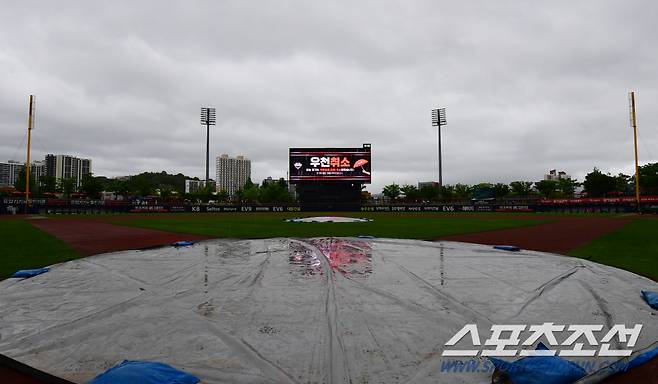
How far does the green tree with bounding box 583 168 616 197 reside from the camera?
286 ft

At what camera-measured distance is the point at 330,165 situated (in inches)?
2392

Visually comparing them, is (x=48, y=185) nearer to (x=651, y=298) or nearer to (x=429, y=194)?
(x=429, y=194)

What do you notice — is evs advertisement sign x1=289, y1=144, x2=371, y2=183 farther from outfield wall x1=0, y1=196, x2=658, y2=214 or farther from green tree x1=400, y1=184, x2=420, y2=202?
green tree x1=400, y1=184, x2=420, y2=202

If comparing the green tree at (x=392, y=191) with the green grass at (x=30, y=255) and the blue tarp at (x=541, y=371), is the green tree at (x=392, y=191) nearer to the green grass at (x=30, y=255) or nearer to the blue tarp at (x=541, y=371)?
the green grass at (x=30, y=255)

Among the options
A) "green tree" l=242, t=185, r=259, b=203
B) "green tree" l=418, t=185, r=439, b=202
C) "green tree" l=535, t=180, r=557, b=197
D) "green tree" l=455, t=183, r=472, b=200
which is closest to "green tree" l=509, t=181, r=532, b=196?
"green tree" l=535, t=180, r=557, b=197

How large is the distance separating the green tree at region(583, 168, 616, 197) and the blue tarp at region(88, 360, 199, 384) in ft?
370

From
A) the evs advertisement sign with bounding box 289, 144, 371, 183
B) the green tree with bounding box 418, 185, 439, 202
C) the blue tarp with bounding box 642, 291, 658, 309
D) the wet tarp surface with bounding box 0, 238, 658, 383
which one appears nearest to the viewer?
the wet tarp surface with bounding box 0, 238, 658, 383

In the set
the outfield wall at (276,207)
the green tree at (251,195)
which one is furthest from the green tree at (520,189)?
the green tree at (251,195)

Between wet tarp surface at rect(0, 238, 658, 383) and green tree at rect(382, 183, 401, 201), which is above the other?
green tree at rect(382, 183, 401, 201)

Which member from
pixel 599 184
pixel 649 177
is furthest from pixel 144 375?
pixel 649 177

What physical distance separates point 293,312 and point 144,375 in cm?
276

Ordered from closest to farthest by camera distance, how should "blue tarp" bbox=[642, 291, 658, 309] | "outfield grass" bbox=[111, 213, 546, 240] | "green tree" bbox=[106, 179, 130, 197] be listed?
"blue tarp" bbox=[642, 291, 658, 309] → "outfield grass" bbox=[111, 213, 546, 240] → "green tree" bbox=[106, 179, 130, 197]

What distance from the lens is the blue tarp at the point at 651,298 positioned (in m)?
5.93

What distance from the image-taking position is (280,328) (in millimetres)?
4996
